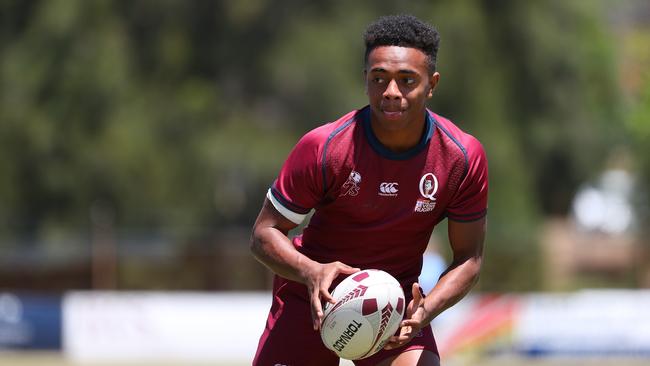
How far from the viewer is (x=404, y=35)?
5.71 metres

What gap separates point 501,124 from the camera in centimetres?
2766

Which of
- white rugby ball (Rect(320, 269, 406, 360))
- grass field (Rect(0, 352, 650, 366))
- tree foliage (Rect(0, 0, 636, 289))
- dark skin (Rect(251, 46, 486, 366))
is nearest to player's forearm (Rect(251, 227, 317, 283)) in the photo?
dark skin (Rect(251, 46, 486, 366))

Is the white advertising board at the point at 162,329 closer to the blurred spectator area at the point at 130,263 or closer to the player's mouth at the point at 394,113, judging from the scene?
the blurred spectator area at the point at 130,263

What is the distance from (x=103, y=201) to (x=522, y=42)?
1012cm

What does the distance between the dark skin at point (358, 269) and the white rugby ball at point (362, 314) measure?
6 cm

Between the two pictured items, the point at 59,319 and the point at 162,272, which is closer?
the point at 59,319

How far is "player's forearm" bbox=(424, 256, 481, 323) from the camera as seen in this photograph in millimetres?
5879

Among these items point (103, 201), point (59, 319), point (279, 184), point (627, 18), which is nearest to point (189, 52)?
point (103, 201)

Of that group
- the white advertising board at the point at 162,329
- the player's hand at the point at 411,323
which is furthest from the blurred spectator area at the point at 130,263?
the player's hand at the point at 411,323

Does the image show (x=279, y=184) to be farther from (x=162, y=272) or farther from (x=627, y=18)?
(x=627, y=18)

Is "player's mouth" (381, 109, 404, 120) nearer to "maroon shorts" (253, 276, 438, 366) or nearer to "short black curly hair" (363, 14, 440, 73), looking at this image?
"short black curly hair" (363, 14, 440, 73)

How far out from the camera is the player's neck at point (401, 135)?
230 inches

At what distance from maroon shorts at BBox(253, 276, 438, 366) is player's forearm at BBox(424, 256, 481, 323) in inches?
9.0

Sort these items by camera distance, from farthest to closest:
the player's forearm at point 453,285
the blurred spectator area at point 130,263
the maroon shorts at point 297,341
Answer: the blurred spectator area at point 130,263 → the maroon shorts at point 297,341 → the player's forearm at point 453,285
